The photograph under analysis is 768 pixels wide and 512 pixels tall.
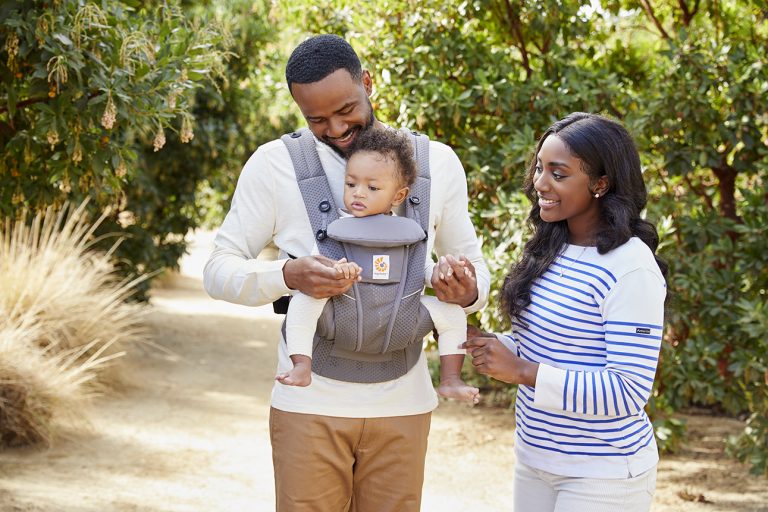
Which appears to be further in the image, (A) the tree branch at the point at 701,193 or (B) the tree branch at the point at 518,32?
(A) the tree branch at the point at 701,193

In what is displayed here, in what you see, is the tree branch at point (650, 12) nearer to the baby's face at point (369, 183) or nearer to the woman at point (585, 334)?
the woman at point (585, 334)

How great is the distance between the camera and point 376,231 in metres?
2.50

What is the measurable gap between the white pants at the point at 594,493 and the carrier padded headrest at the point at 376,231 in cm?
73

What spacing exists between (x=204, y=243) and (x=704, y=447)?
1571cm

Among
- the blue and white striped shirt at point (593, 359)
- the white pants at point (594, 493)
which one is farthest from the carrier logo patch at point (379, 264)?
the white pants at point (594, 493)

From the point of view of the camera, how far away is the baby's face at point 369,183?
8.20 feet

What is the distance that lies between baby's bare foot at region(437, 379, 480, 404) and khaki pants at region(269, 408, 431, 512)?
0.11 meters

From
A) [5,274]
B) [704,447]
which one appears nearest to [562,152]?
[704,447]

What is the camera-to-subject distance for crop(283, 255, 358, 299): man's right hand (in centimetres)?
238

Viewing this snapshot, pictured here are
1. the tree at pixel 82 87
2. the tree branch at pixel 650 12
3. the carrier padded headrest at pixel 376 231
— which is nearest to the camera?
the carrier padded headrest at pixel 376 231

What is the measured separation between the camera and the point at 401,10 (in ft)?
20.3

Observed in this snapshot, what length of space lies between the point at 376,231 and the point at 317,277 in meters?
0.22

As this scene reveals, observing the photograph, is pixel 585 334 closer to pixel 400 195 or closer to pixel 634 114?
pixel 400 195

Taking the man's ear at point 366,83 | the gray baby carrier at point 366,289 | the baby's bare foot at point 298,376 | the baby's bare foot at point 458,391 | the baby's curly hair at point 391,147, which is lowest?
the baby's bare foot at point 458,391
